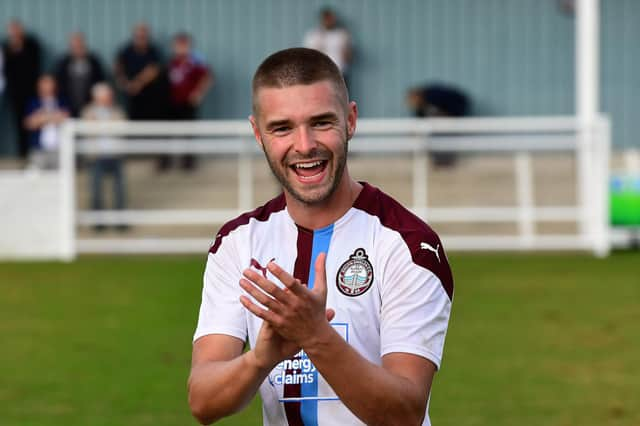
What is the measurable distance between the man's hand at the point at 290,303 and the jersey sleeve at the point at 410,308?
472 millimetres

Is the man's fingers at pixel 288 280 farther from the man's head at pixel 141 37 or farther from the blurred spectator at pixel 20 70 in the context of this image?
the blurred spectator at pixel 20 70

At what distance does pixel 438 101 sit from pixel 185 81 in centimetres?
406

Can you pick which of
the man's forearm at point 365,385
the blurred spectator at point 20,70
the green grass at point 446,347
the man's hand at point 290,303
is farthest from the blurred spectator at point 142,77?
the man's hand at point 290,303

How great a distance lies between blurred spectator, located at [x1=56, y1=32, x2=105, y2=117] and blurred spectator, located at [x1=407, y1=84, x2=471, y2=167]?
4.87m

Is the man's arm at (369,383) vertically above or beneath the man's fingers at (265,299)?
beneath

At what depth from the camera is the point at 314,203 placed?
13.3ft

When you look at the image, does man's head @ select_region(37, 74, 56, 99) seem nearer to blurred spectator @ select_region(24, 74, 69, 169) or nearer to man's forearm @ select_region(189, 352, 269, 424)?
blurred spectator @ select_region(24, 74, 69, 169)

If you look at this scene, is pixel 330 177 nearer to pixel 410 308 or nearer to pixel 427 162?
pixel 410 308

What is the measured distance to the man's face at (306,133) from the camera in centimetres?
384

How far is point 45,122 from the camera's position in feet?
64.7

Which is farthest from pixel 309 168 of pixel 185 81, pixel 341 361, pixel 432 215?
pixel 185 81

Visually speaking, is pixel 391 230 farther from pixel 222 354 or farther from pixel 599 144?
pixel 599 144

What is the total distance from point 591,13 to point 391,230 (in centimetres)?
1524

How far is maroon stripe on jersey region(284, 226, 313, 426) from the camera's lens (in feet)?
13.4
